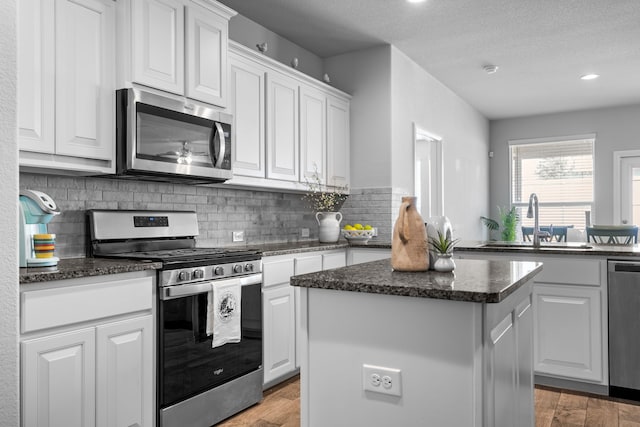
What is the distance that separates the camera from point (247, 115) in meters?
3.33

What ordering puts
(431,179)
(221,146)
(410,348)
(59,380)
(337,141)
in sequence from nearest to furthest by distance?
(410,348) < (59,380) < (221,146) < (337,141) < (431,179)

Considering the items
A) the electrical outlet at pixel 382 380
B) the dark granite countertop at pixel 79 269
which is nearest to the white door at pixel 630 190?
the electrical outlet at pixel 382 380

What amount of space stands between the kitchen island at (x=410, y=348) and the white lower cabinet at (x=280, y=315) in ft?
4.40

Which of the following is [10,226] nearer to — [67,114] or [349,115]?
[67,114]

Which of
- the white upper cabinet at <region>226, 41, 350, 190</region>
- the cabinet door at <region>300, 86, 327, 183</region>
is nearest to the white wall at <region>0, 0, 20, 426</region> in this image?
the white upper cabinet at <region>226, 41, 350, 190</region>

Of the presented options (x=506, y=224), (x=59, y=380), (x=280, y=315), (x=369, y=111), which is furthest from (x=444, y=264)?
(x=506, y=224)

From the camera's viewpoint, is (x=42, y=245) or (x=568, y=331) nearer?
(x=42, y=245)

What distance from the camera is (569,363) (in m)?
3.10

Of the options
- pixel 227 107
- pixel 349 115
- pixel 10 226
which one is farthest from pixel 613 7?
pixel 10 226

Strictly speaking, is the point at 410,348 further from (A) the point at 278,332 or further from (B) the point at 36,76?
(B) the point at 36,76

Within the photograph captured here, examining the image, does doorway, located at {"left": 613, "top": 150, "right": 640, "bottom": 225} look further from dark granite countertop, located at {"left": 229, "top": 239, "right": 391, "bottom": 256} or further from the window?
dark granite countertop, located at {"left": 229, "top": 239, "right": 391, "bottom": 256}

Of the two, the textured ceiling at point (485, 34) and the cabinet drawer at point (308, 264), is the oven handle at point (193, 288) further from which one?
the textured ceiling at point (485, 34)

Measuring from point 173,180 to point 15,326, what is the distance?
167cm

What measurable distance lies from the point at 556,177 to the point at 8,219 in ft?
25.1
